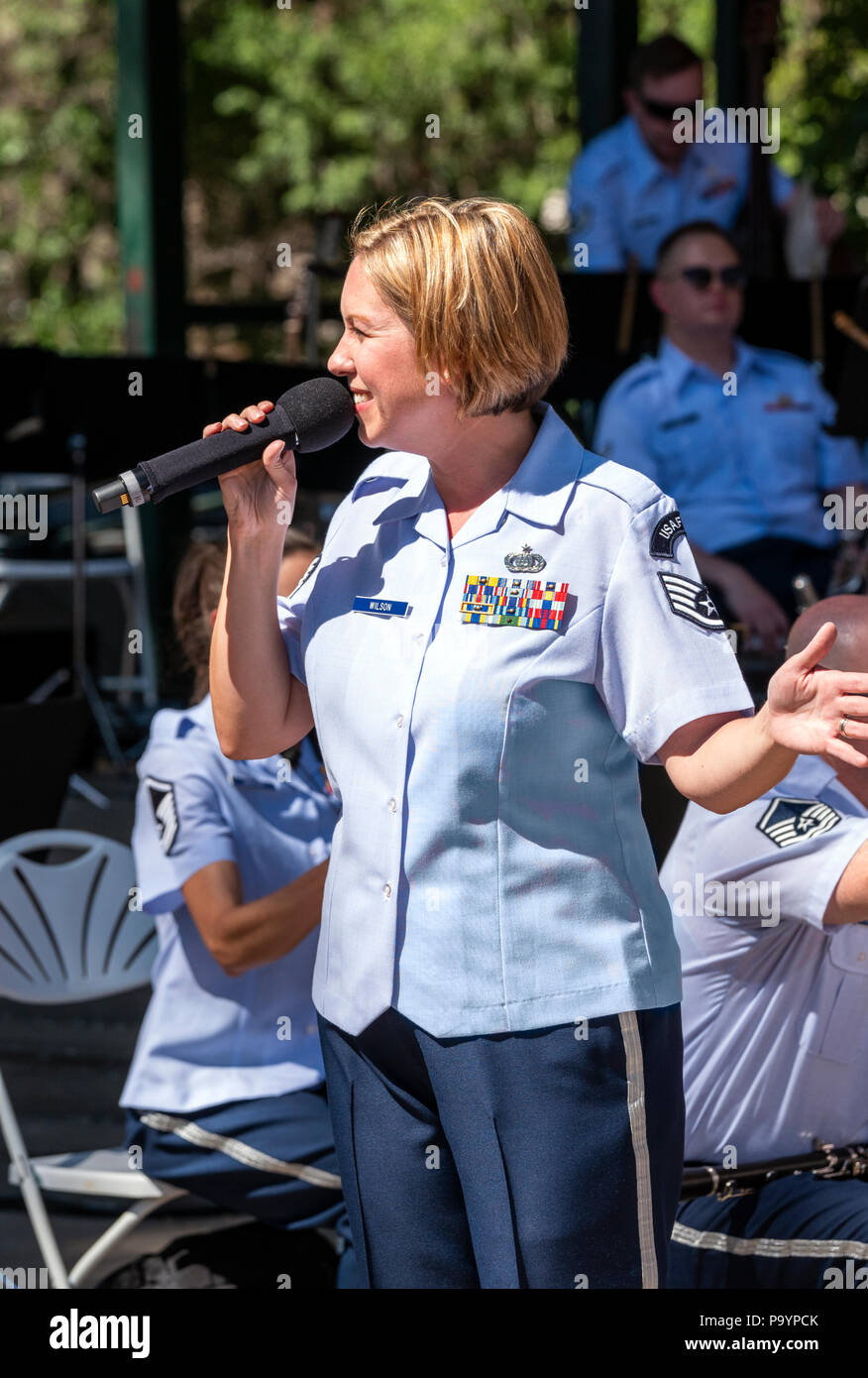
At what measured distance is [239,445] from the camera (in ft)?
5.66

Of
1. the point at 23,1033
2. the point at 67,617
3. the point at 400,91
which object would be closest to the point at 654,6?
the point at 400,91

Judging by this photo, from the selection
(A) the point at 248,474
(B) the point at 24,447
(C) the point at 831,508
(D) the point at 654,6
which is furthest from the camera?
(D) the point at 654,6

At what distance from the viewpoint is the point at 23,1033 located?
399cm

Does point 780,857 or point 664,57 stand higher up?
point 664,57

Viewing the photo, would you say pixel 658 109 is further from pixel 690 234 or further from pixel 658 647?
pixel 658 647

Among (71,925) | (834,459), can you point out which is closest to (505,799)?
(71,925)

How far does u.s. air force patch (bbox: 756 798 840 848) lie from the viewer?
223 centimetres

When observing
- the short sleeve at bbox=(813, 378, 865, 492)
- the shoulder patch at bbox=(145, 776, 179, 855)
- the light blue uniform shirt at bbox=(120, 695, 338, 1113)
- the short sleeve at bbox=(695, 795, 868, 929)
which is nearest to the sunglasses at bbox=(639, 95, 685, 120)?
the short sleeve at bbox=(813, 378, 865, 492)

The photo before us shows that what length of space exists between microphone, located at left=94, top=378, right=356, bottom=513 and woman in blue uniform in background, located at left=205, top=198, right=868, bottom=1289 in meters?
0.02

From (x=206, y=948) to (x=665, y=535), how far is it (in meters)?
1.35

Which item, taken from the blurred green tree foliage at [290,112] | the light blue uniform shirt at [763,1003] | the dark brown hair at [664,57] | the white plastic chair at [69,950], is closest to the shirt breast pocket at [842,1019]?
the light blue uniform shirt at [763,1003]
